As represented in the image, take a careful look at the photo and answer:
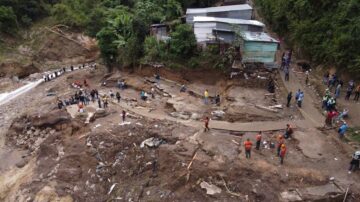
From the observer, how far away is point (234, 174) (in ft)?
64.8

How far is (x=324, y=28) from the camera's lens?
28.1 meters

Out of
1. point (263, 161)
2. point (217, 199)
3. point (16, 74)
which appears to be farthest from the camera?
point (16, 74)

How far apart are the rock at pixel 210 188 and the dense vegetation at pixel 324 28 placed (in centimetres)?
1240

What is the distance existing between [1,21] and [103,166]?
115ft

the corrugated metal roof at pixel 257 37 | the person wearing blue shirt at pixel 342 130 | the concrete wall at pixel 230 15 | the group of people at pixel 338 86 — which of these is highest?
the concrete wall at pixel 230 15

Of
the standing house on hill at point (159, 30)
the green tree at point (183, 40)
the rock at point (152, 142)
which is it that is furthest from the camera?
the standing house on hill at point (159, 30)

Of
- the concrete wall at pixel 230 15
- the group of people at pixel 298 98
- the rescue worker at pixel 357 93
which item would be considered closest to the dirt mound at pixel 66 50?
the concrete wall at pixel 230 15

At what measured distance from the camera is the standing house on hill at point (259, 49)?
93.0 feet

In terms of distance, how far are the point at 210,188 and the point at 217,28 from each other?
14.6m

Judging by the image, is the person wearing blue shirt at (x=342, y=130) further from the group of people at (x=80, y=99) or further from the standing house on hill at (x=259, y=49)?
the group of people at (x=80, y=99)

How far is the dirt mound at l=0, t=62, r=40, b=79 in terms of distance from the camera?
44.1m

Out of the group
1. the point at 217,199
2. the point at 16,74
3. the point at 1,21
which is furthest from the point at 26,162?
the point at 1,21

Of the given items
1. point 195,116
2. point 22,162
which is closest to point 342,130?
point 195,116

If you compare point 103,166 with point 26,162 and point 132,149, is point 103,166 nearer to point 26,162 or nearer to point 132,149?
point 132,149
